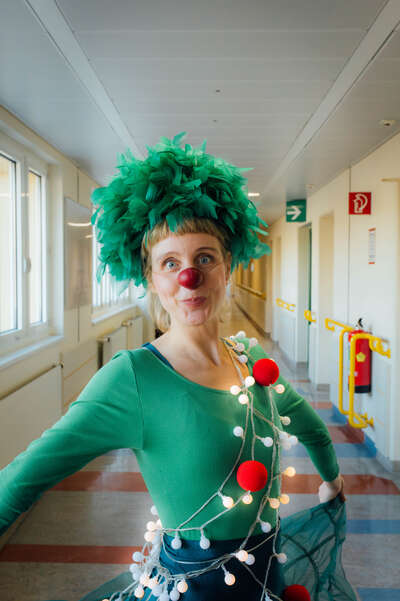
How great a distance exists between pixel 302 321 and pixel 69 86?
19.1ft

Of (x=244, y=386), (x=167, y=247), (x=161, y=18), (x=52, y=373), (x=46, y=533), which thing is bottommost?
(x=46, y=533)

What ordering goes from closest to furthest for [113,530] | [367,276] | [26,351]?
[113,530], [26,351], [367,276]

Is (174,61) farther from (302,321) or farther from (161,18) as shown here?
(302,321)

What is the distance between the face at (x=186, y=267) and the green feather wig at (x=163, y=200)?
0.05m

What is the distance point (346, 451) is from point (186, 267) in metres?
3.65

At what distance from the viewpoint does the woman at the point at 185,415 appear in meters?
0.87

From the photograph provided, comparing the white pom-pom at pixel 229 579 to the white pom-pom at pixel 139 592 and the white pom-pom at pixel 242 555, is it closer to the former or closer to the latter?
the white pom-pom at pixel 242 555

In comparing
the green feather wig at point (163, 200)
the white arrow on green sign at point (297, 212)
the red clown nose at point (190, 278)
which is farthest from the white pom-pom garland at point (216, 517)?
the white arrow on green sign at point (297, 212)

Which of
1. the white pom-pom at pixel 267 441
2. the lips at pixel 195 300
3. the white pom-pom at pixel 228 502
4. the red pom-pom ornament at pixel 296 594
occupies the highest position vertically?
the lips at pixel 195 300

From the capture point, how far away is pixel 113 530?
2.81 meters

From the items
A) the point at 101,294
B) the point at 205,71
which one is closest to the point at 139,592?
the point at 205,71

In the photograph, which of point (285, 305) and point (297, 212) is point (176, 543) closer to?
point (297, 212)

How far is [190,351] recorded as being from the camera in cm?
106

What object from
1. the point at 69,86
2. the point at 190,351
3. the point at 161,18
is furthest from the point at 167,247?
the point at 69,86
